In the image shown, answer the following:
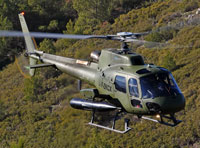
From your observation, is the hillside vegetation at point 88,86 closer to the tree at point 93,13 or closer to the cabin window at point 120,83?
the tree at point 93,13

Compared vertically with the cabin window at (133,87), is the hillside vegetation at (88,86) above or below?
below

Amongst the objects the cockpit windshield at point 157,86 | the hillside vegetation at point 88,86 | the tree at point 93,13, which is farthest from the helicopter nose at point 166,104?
the tree at point 93,13

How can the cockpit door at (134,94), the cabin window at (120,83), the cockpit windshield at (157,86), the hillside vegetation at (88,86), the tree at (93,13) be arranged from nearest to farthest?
1. the cockpit windshield at (157,86)
2. the cockpit door at (134,94)
3. the cabin window at (120,83)
4. the hillside vegetation at (88,86)
5. the tree at (93,13)

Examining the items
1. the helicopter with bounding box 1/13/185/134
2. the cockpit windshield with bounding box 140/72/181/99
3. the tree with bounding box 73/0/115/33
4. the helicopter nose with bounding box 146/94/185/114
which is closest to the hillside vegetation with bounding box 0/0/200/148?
the tree with bounding box 73/0/115/33

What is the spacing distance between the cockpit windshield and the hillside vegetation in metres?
2.73

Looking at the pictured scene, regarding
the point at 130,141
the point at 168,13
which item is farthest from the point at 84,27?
the point at 130,141

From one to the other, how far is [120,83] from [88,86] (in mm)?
14731

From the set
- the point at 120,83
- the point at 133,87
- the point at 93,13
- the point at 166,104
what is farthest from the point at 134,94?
the point at 93,13

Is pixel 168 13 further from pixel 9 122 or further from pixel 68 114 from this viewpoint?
pixel 68 114

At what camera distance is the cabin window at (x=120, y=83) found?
569 inches

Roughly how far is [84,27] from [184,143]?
108 feet

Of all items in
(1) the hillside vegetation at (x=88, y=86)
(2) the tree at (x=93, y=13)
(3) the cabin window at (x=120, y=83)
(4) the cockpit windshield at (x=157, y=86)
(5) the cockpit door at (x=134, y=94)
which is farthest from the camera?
(2) the tree at (x=93, y=13)

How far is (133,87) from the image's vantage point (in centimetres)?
1404

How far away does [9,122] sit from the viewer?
37250 millimetres
